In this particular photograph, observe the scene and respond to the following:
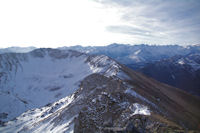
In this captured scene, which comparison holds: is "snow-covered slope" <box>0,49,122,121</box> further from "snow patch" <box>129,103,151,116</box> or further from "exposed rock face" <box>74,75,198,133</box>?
"snow patch" <box>129,103,151,116</box>

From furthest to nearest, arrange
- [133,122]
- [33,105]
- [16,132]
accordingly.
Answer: [33,105] → [16,132] → [133,122]

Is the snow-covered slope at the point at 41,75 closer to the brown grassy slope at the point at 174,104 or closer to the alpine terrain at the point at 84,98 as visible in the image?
the alpine terrain at the point at 84,98

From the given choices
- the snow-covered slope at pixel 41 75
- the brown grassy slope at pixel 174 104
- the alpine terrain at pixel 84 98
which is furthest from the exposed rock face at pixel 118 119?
the snow-covered slope at pixel 41 75

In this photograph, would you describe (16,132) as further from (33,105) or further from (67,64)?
(67,64)

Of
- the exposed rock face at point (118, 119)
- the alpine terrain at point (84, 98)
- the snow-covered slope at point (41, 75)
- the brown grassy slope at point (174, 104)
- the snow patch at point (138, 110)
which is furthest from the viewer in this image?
the snow-covered slope at point (41, 75)

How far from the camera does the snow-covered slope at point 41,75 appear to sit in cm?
9025

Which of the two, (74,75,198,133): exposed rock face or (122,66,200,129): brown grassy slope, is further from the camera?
(122,66,200,129): brown grassy slope

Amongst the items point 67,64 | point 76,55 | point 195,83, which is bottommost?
point 195,83

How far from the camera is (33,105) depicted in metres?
90.4

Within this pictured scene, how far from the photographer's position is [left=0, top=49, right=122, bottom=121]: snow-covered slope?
296 feet

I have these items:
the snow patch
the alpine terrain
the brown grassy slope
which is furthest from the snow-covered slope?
the snow patch

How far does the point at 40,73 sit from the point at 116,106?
464 feet

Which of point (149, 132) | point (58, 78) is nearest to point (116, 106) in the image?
point (149, 132)

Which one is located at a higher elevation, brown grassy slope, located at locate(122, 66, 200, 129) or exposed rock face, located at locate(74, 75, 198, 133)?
exposed rock face, located at locate(74, 75, 198, 133)
